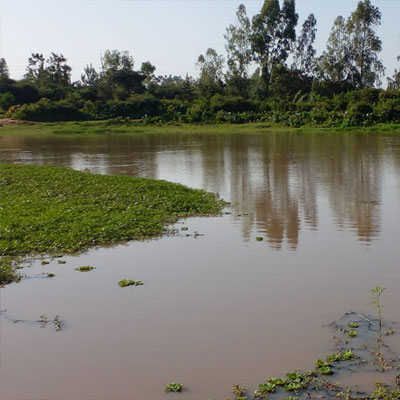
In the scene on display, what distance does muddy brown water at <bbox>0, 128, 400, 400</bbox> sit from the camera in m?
5.22

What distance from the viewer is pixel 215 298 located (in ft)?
23.0

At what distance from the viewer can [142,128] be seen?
151 feet

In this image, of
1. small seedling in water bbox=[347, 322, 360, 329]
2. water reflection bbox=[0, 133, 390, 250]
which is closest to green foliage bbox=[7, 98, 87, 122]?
water reflection bbox=[0, 133, 390, 250]

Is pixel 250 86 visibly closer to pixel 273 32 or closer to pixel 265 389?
pixel 273 32

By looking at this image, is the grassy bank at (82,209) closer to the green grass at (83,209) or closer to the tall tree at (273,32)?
the green grass at (83,209)

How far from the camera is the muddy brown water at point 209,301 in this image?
522cm

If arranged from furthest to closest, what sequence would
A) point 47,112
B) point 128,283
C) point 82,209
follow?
point 47,112 < point 82,209 < point 128,283

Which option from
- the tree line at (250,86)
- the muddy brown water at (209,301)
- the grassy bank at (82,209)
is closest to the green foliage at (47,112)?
the tree line at (250,86)

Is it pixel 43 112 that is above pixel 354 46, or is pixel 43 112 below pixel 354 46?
below

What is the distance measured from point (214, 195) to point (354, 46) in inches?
1759

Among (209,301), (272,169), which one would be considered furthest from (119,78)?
(209,301)

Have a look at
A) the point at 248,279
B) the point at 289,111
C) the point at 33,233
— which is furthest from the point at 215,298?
the point at 289,111

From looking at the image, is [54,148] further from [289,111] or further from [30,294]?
[30,294]

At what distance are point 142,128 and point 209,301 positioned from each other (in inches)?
1577
